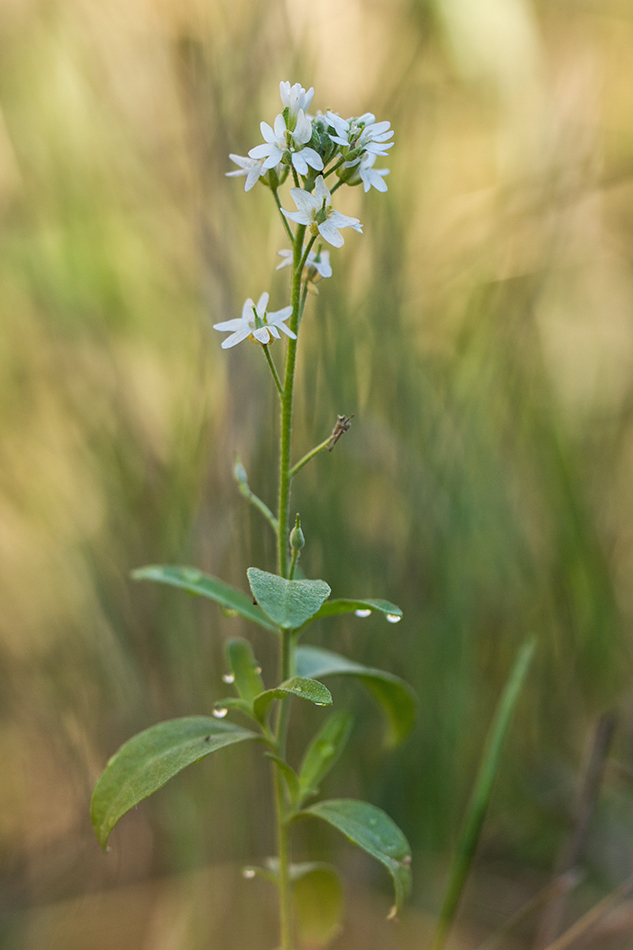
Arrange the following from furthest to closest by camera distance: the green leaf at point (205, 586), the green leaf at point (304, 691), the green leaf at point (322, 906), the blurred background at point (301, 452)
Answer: the blurred background at point (301, 452) < the green leaf at point (322, 906) < the green leaf at point (205, 586) < the green leaf at point (304, 691)

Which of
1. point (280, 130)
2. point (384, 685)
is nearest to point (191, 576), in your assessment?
point (384, 685)

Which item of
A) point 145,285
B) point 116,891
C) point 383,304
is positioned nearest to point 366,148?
point 383,304

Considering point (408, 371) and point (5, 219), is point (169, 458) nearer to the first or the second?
point (408, 371)

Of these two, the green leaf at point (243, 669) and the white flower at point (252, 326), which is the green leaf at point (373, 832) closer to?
the green leaf at point (243, 669)

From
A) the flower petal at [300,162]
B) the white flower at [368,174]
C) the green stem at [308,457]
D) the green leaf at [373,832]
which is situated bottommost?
the green leaf at [373,832]

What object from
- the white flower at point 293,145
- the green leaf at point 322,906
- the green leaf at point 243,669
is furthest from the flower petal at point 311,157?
the green leaf at point 322,906

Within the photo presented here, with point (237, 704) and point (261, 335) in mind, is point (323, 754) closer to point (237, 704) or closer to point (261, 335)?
point (237, 704)

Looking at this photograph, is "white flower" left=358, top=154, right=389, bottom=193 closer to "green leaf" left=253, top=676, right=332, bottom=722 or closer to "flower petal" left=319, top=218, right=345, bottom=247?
"flower petal" left=319, top=218, right=345, bottom=247
